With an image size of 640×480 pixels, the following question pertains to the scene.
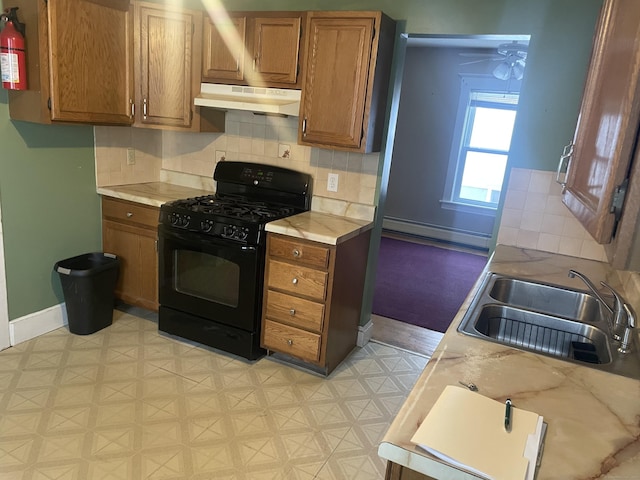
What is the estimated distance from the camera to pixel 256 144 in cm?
345

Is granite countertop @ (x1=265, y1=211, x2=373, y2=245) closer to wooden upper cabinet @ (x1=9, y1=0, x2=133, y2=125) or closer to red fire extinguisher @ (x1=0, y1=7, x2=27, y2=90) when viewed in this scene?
wooden upper cabinet @ (x1=9, y1=0, x2=133, y2=125)

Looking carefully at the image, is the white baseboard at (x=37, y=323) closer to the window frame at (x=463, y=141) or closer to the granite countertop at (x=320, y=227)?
the granite countertop at (x=320, y=227)

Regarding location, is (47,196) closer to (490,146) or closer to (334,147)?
(334,147)

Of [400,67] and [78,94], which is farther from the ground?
[400,67]

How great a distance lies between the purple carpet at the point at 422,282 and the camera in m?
4.06

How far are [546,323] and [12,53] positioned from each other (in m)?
2.90

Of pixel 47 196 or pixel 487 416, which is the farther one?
pixel 47 196

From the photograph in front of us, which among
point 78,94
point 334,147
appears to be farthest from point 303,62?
point 78,94

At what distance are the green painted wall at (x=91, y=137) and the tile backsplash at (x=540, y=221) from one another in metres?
0.11

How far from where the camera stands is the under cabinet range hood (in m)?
2.86

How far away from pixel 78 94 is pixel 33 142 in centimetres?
43

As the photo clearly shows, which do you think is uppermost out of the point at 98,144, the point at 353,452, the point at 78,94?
the point at 78,94

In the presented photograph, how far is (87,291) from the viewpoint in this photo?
3070mm

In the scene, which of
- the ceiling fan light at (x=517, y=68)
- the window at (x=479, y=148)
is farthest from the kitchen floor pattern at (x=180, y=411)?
the window at (x=479, y=148)
